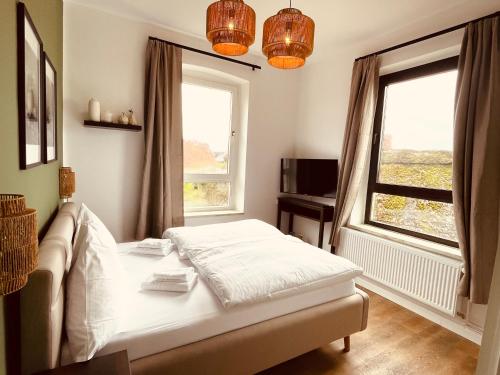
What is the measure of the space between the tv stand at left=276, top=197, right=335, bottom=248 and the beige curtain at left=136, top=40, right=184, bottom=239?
159cm

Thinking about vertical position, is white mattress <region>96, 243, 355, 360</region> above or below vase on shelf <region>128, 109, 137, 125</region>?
below

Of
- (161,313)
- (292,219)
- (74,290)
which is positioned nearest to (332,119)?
(292,219)

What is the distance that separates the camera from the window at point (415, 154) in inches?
102

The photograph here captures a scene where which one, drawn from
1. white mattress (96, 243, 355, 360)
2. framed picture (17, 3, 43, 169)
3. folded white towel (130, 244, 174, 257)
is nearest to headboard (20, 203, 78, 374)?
white mattress (96, 243, 355, 360)

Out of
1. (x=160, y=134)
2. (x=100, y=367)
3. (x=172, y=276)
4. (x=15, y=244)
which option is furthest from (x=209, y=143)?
(x=15, y=244)

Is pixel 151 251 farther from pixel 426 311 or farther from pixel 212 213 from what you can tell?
pixel 426 311

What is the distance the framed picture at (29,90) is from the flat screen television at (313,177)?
9.12 feet

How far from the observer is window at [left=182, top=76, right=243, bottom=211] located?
3531 millimetres

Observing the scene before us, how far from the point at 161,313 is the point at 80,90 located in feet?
7.94

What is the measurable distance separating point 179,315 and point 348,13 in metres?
2.88

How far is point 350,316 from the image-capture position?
74.9 inches

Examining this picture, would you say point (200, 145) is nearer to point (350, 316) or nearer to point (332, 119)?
point (332, 119)

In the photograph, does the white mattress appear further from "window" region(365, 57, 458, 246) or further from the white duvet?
"window" region(365, 57, 458, 246)

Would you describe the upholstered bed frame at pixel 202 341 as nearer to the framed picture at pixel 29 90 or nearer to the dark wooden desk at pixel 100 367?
the dark wooden desk at pixel 100 367
